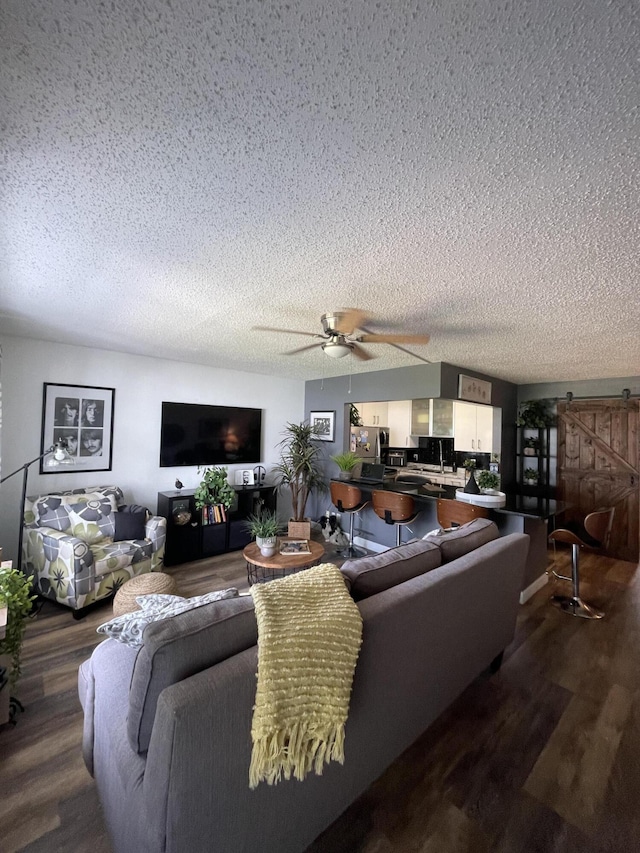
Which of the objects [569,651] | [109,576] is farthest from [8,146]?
[569,651]

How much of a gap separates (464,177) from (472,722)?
8.15ft

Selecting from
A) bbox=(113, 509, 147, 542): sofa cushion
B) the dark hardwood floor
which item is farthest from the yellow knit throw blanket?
bbox=(113, 509, 147, 542): sofa cushion

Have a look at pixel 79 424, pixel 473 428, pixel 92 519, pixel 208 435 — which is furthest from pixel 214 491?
pixel 473 428

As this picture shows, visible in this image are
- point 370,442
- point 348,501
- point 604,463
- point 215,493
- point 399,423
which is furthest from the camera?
point 399,423

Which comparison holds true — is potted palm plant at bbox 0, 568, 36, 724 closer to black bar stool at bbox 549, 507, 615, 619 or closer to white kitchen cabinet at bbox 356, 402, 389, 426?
black bar stool at bbox 549, 507, 615, 619

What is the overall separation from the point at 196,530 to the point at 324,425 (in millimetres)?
2304

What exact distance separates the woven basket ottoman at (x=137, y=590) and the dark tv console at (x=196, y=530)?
1385mm

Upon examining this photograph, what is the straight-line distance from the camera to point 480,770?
1.52 m

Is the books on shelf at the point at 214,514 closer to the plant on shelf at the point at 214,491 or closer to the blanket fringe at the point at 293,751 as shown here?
the plant on shelf at the point at 214,491

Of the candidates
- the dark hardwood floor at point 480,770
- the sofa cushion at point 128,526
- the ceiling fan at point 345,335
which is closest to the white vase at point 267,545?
the sofa cushion at point 128,526

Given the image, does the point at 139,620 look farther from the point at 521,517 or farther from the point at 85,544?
the point at 521,517

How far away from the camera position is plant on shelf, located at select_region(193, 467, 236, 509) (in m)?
3.99

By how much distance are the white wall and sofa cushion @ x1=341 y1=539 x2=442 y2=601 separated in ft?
10.8

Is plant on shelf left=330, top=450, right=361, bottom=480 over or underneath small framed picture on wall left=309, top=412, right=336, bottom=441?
underneath
